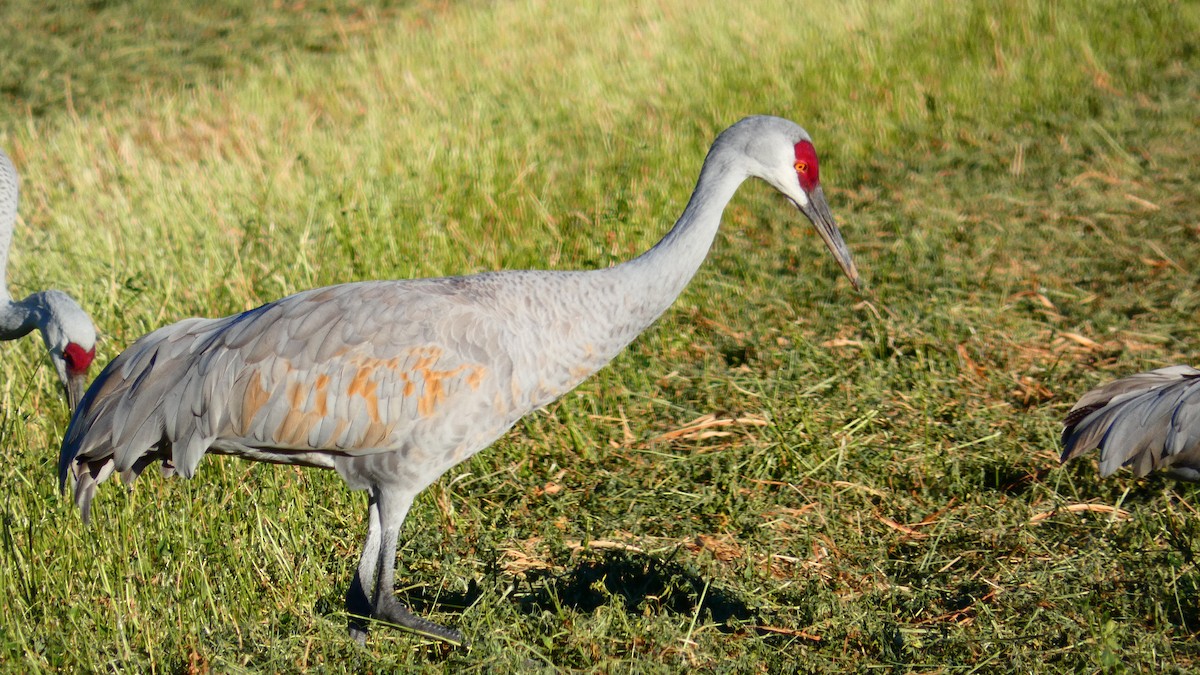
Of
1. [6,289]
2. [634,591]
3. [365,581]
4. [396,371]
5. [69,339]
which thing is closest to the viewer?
[396,371]

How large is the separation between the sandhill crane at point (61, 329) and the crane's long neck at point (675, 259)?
1.97m

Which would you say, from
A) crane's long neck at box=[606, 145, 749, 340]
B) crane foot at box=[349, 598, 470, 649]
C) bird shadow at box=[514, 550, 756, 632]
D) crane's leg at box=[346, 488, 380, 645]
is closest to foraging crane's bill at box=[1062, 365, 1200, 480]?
bird shadow at box=[514, 550, 756, 632]

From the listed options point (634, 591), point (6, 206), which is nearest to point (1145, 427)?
point (634, 591)

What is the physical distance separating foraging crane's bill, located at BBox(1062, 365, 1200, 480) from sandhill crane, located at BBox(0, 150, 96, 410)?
3.19 meters

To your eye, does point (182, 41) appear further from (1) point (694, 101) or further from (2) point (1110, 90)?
(2) point (1110, 90)

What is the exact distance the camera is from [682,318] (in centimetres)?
550

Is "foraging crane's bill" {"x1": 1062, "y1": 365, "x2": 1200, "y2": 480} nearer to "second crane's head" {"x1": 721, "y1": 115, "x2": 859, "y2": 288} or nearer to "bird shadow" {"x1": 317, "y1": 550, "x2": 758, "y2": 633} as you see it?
"second crane's head" {"x1": 721, "y1": 115, "x2": 859, "y2": 288}

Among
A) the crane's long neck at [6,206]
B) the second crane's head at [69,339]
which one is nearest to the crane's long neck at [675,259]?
the second crane's head at [69,339]

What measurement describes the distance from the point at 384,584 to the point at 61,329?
165 centimetres

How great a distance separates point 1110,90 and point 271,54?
6098 mm

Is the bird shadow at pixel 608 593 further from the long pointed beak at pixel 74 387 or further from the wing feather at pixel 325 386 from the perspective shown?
the long pointed beak at pixel 74 387

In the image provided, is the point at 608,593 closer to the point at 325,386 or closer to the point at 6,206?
the point at 325,386

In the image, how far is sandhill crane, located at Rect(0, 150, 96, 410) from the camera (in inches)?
167

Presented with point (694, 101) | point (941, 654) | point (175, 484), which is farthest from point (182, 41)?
point (941, 654)
